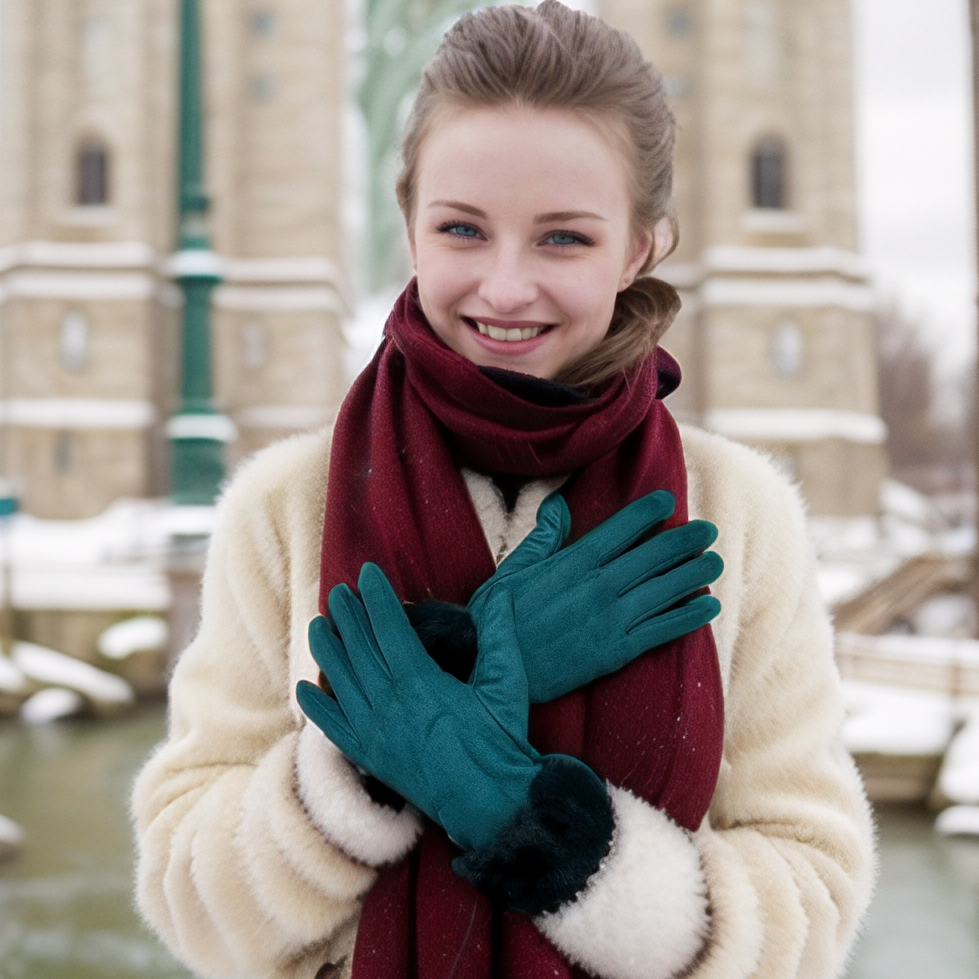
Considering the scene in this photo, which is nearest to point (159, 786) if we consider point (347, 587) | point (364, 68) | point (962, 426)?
point (347, 587)

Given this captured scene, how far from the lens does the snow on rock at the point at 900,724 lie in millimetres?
4879

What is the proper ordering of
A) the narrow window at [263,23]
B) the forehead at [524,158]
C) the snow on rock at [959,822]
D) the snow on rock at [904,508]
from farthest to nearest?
the snow on rock at [904,508], the narrow window at [263,23], the snow on rock at [959,822], the forehead at [524,158]

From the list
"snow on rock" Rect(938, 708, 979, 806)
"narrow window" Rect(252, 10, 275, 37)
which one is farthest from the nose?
"narrow window" Rect(252, 10, 275, 37)

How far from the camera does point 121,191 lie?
1861 cm

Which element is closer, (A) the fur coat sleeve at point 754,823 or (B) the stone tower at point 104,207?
(A) the fur coat sleeve at point 754,823

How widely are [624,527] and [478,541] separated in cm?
17

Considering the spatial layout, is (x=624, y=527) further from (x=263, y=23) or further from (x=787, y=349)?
(x=263, y=23)

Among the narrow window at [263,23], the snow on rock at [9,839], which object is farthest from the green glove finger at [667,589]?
the narrow window at [263,23]

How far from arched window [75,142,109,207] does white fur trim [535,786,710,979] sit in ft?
66.1

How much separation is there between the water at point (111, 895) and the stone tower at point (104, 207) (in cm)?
1395

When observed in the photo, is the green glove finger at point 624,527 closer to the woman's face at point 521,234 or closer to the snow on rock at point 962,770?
the woman's face at point 521,234

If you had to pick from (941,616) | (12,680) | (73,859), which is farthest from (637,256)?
(941,616)

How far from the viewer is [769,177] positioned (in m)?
20.2

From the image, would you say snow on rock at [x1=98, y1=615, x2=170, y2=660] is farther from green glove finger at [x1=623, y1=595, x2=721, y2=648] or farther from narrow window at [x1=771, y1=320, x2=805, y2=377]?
narrow window at [x1=771, y1=320, x2=805, y2=377]
